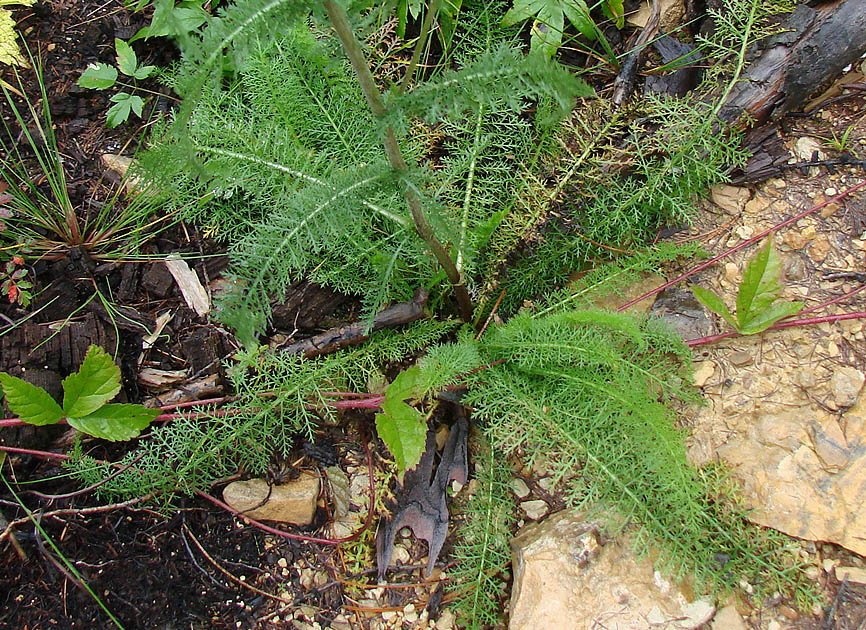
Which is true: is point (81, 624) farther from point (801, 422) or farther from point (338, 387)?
point (801, 422)

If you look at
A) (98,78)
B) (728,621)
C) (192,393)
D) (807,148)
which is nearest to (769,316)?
(807,148)

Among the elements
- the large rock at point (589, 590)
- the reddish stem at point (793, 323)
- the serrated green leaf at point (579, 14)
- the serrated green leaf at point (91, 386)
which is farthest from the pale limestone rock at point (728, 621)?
the serrated green leaf at point (579, 14)

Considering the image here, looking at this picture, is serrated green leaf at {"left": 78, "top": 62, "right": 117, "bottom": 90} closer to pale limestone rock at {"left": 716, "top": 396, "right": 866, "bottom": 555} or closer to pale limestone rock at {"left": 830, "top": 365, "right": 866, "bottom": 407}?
pale limestone rock at {"left": 716, "top": 396, "right": 866, "bottom": 555}

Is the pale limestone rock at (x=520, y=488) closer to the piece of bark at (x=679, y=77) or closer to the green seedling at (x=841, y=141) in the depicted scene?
the piece of bark at (x=679, y=77)

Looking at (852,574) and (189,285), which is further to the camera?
(189,285)

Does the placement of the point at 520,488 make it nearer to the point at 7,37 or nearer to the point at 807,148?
the point at 807,148

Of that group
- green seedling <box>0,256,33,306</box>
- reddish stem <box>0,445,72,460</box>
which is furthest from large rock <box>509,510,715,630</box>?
green seedling <box>0,256,33,306</box>
